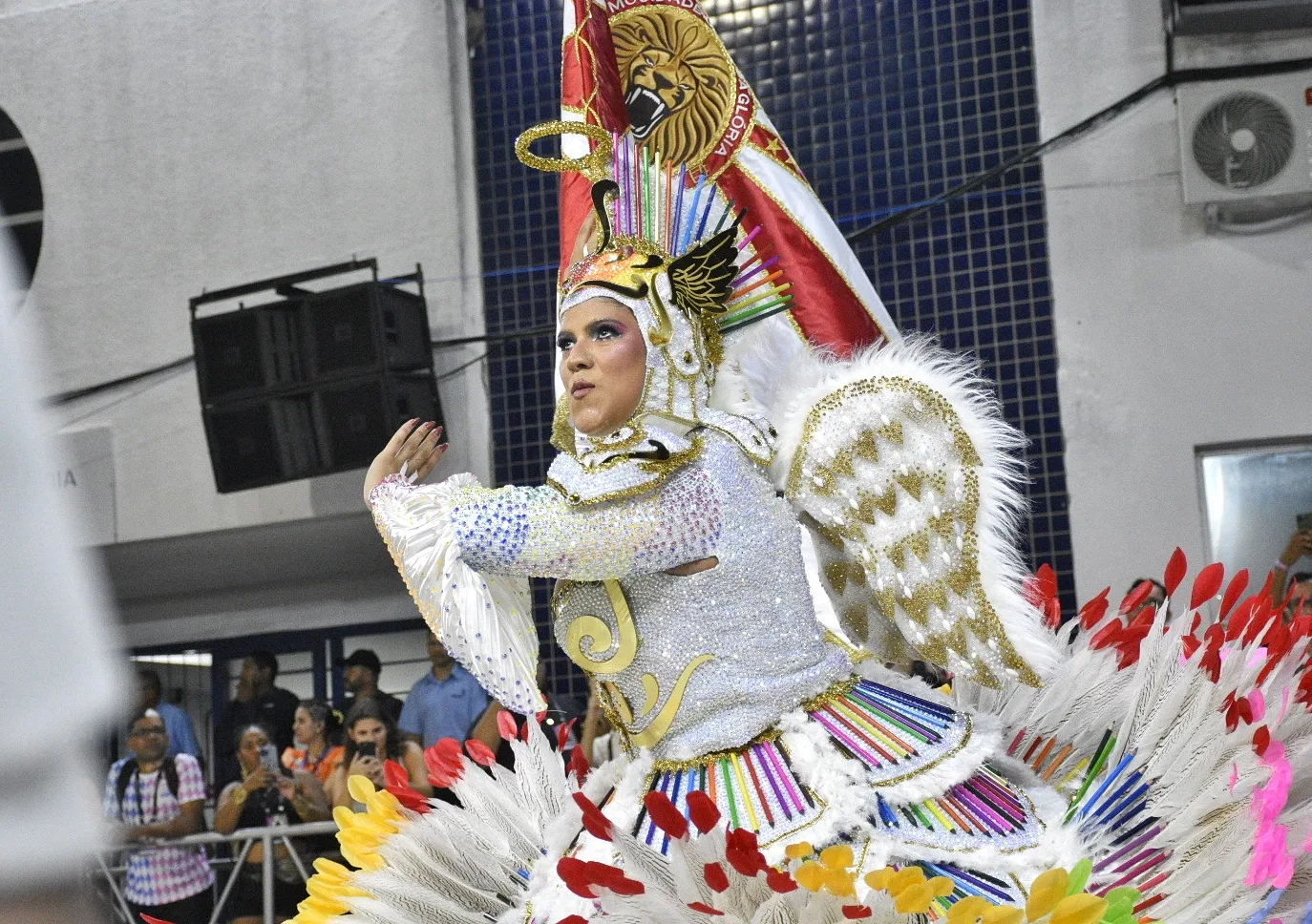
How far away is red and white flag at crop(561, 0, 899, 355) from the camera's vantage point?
3084 millimetres

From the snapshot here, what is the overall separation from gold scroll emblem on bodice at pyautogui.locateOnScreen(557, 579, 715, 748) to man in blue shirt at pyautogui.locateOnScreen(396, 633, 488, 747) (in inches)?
119

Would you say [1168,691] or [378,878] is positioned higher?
[1168,691]

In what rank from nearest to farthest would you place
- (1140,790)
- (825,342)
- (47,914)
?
(47,914), (1140,790), (825,342)

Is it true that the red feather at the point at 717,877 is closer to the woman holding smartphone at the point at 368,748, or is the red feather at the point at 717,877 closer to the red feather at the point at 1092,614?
the red feather at the point at 1092,614

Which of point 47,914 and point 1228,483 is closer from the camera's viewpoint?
point 47,914

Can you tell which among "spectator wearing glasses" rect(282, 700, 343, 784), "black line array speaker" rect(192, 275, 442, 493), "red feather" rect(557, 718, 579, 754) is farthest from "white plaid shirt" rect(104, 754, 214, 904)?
"red feather" rect(557, 718, 579, 754)

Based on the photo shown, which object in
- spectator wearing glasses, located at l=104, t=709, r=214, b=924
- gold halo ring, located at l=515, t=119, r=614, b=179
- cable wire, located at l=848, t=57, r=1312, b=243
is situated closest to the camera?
gold halo ring, located at l=515, t=119, r=614, b=179

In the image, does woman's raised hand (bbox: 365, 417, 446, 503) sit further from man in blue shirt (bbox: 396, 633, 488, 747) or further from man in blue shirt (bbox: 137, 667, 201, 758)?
man in blue shirt (bbox: 137, 667, 201, 758)

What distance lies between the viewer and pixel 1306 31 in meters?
5.69

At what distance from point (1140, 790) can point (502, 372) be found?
4.40 m

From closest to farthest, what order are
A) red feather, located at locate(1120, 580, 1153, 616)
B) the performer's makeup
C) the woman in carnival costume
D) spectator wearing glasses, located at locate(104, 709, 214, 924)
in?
the woman in carnival costume → the performer's makeup → red feather, located at locate(1120, 580, 1153, 616) → spectator wearing glasses, located at locate(104, 709, 214, 924)

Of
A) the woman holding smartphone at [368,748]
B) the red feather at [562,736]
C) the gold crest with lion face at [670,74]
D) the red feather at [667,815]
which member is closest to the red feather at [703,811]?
the red feather at [667,815]

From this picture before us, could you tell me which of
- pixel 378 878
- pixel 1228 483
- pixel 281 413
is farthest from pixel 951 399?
pixel 281 413

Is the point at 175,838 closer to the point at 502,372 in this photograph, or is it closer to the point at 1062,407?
the point at 502,372
